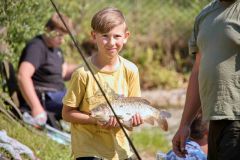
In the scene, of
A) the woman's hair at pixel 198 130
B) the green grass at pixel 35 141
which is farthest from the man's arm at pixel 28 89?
the woman's hair at pixel 198 130

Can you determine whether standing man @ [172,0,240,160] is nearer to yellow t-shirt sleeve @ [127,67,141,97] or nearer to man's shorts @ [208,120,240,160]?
man's shorts @ [208,120,240,160]

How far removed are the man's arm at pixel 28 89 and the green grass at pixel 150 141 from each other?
119cm

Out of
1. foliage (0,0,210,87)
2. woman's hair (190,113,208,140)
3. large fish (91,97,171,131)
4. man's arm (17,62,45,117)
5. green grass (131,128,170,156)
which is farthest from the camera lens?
foliage (0,0,210,87)

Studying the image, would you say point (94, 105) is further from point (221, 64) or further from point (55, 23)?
point (55, 23)

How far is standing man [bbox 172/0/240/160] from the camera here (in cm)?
416

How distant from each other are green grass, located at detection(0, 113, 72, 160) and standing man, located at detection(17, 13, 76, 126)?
67 centimetres

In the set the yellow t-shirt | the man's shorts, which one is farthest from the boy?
the man's shorts

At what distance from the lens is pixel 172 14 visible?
14516mm

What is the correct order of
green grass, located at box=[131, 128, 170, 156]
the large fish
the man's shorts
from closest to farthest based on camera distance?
the man's shorts
the large fish
green grass, located at box=[131, 128, 170, 156]

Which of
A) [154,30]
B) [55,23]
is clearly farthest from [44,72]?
[154,30]

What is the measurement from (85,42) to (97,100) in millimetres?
8650

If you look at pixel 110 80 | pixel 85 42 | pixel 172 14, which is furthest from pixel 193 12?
pixel 110 80

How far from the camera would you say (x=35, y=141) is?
7.52 meters

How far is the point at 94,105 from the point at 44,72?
3992 mm
